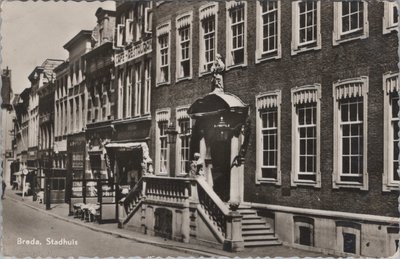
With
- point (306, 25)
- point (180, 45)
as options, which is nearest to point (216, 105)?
point (180, 45)

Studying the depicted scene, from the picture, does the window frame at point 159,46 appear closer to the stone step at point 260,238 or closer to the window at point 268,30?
the window at point 268,30

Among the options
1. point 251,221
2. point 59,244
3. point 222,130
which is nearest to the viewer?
point 59,244

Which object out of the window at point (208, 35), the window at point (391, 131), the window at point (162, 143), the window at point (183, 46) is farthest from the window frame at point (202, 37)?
the window at point (391, 131)

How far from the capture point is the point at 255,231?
1562 centimetres

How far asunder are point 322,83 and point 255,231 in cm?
429

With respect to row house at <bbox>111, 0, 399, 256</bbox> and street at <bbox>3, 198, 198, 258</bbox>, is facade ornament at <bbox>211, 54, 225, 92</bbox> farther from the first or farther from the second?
street at <bbox>3, 198, 198, 258</bbox>

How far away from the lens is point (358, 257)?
506 inches

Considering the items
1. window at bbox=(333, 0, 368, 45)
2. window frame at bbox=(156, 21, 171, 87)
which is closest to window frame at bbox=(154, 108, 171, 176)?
window frame at bbox=(156, 21, 171, 87)

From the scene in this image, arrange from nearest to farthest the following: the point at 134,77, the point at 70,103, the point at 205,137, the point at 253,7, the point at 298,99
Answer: the point at 298,99 → the point at 253,7 → the point at 205,137 → the point at 134,77 → the point at 70,103

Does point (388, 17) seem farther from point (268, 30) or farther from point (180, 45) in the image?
point (180, 45)

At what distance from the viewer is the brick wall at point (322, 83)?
1283cm

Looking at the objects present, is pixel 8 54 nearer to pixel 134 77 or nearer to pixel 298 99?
pixel 298 99

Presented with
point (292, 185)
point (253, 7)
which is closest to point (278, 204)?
point (292, 185)

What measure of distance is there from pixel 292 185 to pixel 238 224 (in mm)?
1819
